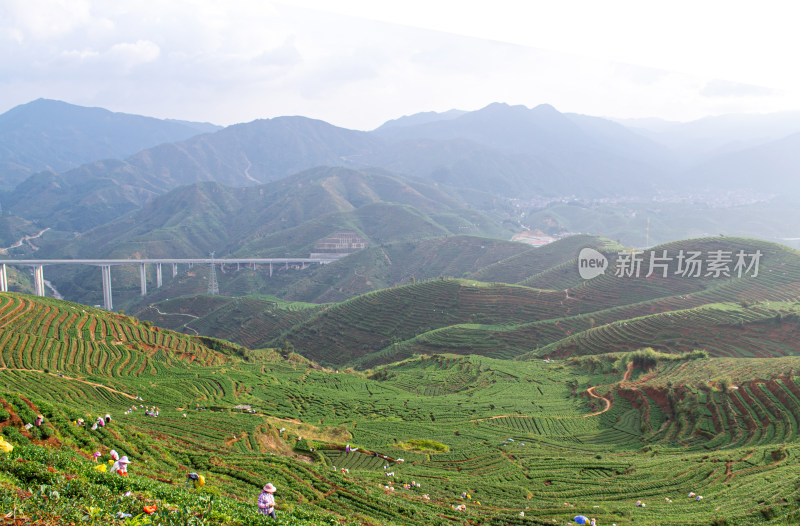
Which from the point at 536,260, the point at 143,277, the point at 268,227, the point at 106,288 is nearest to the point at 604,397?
the point at 536,260

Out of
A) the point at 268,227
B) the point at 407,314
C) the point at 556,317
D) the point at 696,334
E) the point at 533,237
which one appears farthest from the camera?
the point at 268,227

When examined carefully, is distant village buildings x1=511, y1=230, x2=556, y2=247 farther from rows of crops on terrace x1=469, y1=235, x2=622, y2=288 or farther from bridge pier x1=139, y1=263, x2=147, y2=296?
bridge pier x1=139, y1=263, x2=147, y2=296

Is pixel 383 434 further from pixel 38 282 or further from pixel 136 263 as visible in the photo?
pixel 38 282

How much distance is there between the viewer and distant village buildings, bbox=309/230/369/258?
109m

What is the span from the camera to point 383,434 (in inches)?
826

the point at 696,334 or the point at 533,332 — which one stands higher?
the point at 696,334

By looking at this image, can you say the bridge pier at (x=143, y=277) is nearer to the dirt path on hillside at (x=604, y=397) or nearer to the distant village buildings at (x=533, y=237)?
the distant village buildings at (x=533, y=237)

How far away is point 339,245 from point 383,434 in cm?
9229

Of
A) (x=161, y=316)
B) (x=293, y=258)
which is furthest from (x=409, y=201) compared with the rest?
(x=161, y=316)

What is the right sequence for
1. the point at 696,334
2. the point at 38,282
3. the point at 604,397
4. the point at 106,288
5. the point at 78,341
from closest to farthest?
the point at 78,341
the point at 604,397
the point at 696,334
the point at 38,282
the point at 106,288

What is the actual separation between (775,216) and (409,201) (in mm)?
103650

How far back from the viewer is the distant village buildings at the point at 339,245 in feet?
359

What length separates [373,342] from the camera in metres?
52.6

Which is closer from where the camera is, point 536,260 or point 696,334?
point 696,334
